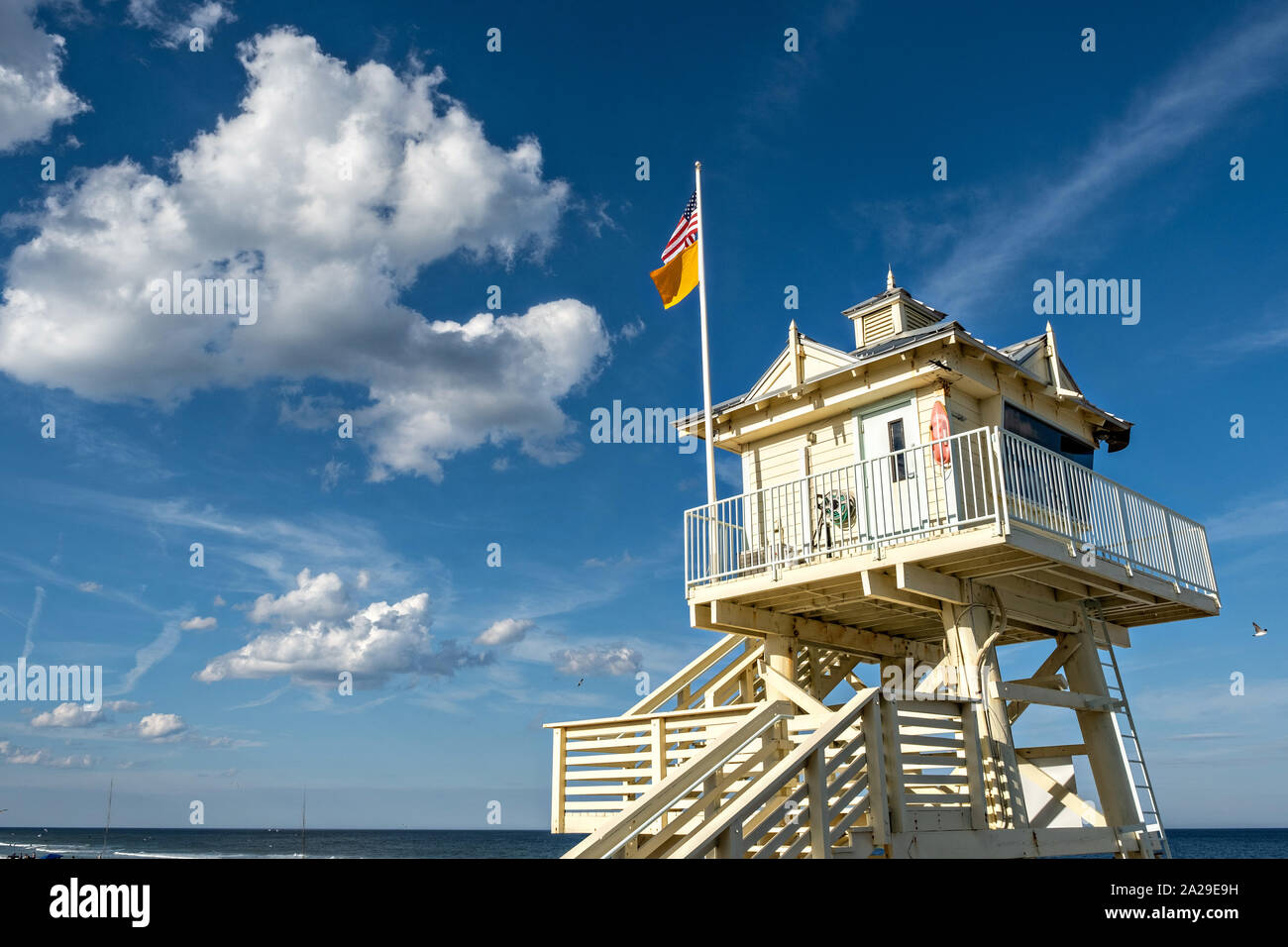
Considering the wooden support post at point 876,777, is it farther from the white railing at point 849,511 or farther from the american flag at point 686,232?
the american flag at point 686,232

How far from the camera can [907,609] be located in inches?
586

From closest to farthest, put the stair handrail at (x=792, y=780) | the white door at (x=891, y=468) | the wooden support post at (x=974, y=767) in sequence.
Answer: the stair handrail at (x=792, y=780), the wooden support post at (x=974, y=767), the white door at (x=891, y=468)

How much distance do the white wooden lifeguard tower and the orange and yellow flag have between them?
227 cm

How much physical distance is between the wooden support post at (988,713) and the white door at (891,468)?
148cm

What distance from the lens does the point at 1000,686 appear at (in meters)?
12.6

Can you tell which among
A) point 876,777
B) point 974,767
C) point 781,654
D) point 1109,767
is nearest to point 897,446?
point 781,654

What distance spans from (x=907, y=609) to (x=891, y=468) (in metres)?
2.28

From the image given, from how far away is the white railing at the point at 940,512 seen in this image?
12.6m

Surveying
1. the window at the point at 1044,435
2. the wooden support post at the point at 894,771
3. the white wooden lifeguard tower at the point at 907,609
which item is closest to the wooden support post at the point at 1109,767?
the white wooden lifeguard tower at the point at 907,609

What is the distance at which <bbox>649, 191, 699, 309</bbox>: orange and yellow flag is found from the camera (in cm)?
1711

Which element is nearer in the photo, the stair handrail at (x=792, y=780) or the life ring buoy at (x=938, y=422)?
the stair handrail at (x=792, y=780)

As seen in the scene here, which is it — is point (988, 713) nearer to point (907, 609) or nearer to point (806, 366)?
point (907, 609)
